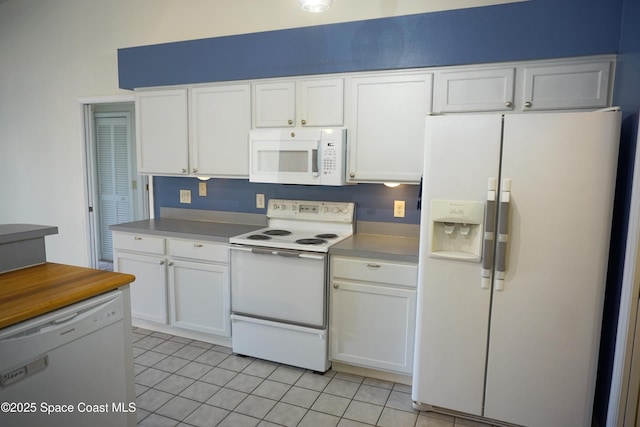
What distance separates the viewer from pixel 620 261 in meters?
1.98

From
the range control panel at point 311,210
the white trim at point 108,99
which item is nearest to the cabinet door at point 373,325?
the range control panel at point 311,210

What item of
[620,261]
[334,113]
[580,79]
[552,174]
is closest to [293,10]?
[334,113]

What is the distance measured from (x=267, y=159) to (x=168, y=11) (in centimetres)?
192

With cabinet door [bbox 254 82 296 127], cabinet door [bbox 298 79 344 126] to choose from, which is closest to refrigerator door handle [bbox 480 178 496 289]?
cabinet door [bbox 298 79 344 126]

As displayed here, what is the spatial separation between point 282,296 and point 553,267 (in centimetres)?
163

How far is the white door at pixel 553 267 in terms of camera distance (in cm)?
194

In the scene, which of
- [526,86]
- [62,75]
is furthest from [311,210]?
[62,75]

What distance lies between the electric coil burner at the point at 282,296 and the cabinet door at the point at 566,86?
145cm

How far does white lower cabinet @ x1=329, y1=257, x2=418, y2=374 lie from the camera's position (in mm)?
2498

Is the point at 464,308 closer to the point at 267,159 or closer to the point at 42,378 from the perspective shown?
the point at 267,159

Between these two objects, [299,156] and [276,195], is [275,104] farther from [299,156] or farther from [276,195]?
[276,195]

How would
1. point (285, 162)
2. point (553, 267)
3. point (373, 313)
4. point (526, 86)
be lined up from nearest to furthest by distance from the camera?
point (553, 267) → point (526, 86) → point (373, 313) → point (285, 162)

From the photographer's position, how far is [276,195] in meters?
3.37

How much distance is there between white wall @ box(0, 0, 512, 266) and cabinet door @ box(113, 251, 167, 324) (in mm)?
1342
